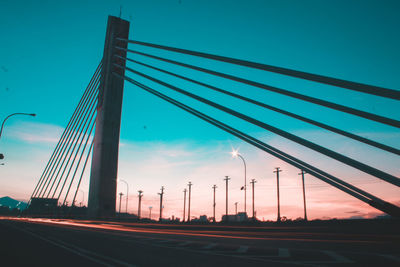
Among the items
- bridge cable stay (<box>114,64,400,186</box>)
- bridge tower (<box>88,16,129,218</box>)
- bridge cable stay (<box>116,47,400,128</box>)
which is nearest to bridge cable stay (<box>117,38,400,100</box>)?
bridge cable stay (<box>116,47,400,128</box>)

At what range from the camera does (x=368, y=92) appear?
19.4ft

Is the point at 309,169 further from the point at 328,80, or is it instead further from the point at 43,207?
the point at 43,207

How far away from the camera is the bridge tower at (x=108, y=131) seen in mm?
24047

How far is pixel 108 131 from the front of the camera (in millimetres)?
25172

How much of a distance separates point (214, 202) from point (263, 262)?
216 ft

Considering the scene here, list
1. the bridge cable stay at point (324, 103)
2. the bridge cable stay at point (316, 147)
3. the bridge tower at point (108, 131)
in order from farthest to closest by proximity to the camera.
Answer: the bridge tower at point (108, 131), the bridge cable stay at point (324, 103), the bridge cable stay at point (316, 147)

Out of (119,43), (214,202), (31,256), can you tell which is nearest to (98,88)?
(119,43)

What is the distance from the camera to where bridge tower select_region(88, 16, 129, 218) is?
24.0 metres

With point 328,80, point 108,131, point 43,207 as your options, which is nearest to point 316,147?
point 328,80

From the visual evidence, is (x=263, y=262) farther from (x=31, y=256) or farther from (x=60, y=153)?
(x=60, y=153)

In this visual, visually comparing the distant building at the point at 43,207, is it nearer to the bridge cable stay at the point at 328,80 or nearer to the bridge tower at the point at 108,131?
the bridge tower at the point at 108,131

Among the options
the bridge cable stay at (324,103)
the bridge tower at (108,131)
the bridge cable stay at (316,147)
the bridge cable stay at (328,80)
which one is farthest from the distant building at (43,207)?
the bridge cable stay at (328,80)

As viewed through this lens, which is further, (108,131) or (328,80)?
(108,131)

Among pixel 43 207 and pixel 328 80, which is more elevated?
pixel 328 80
